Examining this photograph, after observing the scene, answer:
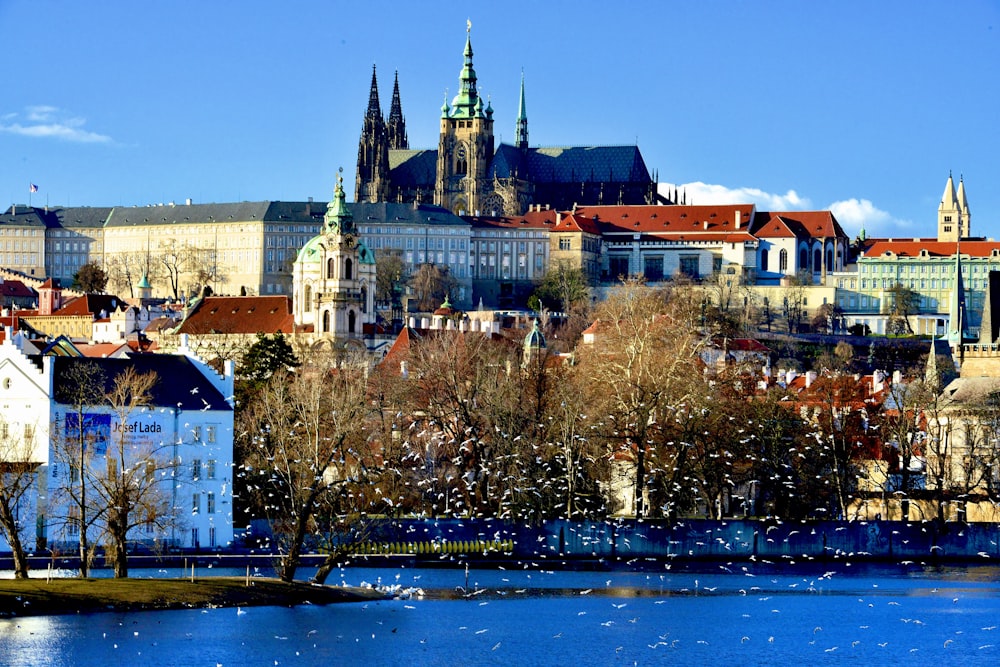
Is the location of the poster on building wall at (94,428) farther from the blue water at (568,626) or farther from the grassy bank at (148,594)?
the grassy bank at (148,594)

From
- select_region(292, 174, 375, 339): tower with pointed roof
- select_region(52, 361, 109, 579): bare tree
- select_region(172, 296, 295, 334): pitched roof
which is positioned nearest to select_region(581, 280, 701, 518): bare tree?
select_region(52, 361, 109, 579): bare tree

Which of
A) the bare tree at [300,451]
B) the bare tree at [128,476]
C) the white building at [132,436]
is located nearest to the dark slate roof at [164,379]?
the white building at [132,436]

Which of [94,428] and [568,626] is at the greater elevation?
[94,428]

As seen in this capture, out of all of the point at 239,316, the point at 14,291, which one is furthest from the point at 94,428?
the point at 14,291

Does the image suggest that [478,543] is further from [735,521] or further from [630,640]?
[630,640]

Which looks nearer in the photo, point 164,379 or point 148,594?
point 148,594

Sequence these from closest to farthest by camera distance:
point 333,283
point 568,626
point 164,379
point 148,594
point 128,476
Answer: point 148,594 < point 568,626 < point 128,476 < point 164,379 < point 333,283

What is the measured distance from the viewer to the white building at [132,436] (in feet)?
208

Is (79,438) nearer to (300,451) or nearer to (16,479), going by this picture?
(16,479)

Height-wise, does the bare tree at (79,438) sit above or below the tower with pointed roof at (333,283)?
below

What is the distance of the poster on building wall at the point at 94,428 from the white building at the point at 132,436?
0.03m

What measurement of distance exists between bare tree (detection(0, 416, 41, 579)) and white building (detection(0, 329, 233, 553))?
0.07m

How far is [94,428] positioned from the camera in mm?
64875

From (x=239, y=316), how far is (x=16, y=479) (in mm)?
91122
